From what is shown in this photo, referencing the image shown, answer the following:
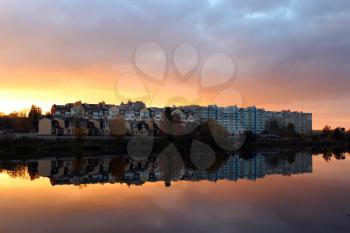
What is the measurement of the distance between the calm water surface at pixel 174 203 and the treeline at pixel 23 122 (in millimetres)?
41599

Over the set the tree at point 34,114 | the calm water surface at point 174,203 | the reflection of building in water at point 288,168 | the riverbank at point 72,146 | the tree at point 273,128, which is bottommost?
the calm water surface at point 174,203

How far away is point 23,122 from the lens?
214ft

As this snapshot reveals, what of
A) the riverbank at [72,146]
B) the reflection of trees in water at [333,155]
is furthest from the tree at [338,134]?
the riverbank at [72,146]

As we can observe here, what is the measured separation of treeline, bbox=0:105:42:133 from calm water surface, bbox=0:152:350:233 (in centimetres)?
4160

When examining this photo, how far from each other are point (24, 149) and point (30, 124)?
81.0 feet

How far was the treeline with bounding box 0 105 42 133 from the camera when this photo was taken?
205 ft

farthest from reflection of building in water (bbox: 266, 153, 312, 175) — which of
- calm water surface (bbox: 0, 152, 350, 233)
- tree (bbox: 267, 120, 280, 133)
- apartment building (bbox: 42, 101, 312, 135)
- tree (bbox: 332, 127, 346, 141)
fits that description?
tree (bbox: 267, 120, 280, 133)

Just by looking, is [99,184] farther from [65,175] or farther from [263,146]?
[263,146]

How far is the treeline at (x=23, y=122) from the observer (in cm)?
6247

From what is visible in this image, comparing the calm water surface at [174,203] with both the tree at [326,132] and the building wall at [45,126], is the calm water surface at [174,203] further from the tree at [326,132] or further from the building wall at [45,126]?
the tree at [326,132]

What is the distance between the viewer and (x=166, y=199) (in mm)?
14898

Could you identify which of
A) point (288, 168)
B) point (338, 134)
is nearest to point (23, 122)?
point (288, 168)

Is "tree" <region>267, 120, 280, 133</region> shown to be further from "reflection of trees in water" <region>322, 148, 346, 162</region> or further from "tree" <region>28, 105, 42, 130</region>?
"tree" <region>28, 105, 42, 130</region>

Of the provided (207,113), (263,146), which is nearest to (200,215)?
(263,146)
